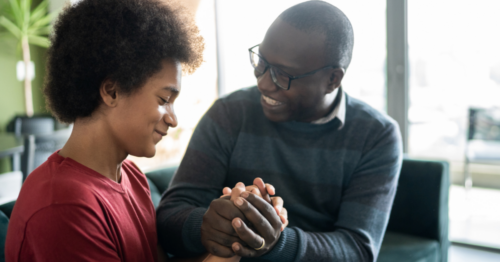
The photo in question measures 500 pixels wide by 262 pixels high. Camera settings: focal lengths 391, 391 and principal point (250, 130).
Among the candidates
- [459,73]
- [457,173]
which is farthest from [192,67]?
[457,173]

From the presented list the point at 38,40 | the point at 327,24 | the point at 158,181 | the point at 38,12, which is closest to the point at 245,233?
the point at 327,24

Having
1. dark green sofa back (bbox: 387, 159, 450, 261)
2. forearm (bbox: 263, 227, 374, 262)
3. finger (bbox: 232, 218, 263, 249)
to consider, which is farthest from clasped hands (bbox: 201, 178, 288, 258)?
dark green sofa back (bbox: 387, 159, 450, 261)

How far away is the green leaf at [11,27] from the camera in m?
3.75

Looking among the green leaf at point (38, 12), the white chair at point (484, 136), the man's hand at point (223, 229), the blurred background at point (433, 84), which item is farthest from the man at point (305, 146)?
the green leaf at point (38, 12)

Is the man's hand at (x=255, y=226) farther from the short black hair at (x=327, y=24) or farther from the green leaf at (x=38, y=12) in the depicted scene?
the green leaf at (x=38, y=12)

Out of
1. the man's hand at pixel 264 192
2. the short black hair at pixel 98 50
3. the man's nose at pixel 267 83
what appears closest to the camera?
the short black hair at pixel 98 50

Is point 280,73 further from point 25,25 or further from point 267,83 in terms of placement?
point 25,25

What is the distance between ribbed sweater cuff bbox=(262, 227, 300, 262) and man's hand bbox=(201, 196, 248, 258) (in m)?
0.15

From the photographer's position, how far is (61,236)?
689 millimetres

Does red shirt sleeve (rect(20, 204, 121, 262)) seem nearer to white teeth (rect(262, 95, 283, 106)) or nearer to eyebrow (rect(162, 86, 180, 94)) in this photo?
eyebrow (rect(162, 86, 180, 94))

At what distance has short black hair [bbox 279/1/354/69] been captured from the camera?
1344 millimetres

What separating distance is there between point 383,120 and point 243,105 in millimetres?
524

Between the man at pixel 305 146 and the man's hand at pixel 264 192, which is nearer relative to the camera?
the man's hand at pixel 264 192

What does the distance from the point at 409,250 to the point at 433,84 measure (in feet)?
7.23
